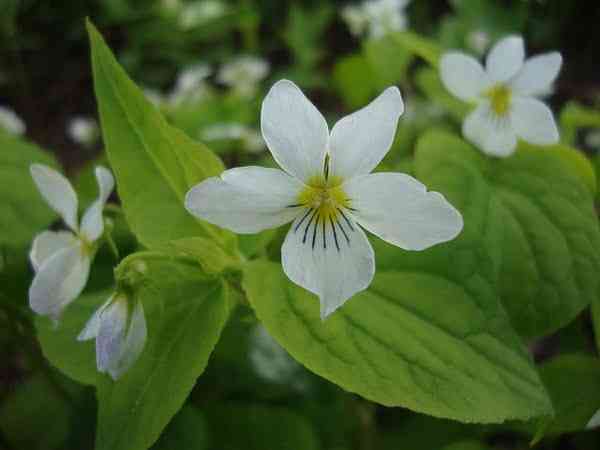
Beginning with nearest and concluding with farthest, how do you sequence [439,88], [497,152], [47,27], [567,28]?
1. [497,152]
2. [439,88]
3. [567,28]
4. [47,27]

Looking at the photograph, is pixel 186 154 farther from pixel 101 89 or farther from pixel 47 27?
pixel 47 27

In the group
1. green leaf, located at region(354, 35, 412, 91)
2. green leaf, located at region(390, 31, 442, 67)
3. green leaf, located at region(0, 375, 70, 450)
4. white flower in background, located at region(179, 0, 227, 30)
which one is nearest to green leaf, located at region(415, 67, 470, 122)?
green leaf, located at region(390, 31, 442, 67)

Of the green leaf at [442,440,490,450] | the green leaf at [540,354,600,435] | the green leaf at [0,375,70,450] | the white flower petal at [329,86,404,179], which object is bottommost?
the green leaf at [0,375,70,450]

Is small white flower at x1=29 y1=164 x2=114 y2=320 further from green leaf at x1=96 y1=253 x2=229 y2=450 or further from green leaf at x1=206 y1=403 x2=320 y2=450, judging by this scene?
green leaf at x1=206 y1=403 x2=320 y2=450

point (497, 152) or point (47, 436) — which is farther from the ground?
point (497, 152)

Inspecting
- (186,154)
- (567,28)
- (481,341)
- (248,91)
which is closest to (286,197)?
(186,154)

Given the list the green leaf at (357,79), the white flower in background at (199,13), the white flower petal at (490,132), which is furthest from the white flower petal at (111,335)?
the white flower in background at (199,13)

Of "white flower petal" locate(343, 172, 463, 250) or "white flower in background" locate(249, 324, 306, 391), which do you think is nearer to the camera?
"white flower petal" locate(343, 172, 463, 250)
